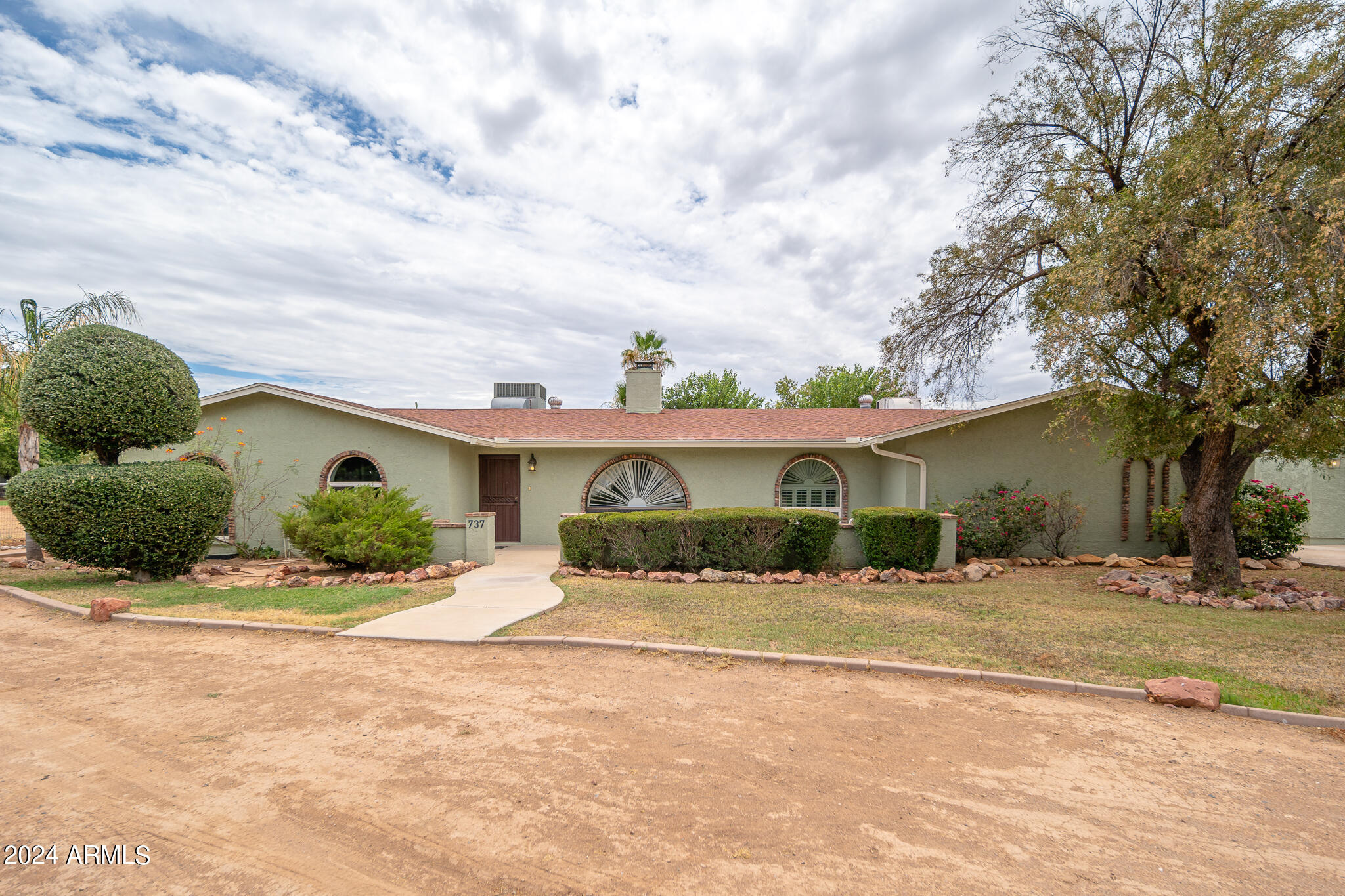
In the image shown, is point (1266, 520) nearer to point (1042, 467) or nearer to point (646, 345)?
point (1042, 467)

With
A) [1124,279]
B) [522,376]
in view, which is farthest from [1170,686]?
[522,376]

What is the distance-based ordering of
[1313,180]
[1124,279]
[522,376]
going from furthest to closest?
[522,376] → [1124,279] → [1313,180]

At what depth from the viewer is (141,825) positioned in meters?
2.84

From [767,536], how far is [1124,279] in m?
6.18


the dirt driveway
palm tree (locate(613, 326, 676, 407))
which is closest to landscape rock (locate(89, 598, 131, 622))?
the dirt driveway

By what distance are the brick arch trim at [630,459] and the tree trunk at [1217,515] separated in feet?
29.2

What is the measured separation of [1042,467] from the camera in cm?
1242

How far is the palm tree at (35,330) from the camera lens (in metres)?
11.0

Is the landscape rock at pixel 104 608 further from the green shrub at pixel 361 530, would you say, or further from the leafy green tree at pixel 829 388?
the leafy green tree at pixel 829 388

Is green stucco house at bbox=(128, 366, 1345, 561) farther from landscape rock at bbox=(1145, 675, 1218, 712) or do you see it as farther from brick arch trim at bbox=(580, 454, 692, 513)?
landscape rock at bbox=(1145, 675, 1218, 712)

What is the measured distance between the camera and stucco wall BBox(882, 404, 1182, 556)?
1234 centimetres

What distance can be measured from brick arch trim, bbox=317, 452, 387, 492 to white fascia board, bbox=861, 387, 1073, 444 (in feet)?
33.0

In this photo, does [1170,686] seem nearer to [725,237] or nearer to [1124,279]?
[1124,279]

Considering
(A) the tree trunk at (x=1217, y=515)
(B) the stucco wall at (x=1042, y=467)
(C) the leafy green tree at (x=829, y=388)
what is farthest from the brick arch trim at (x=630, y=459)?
(C) the leafy green tree at (x=829, y=388)
